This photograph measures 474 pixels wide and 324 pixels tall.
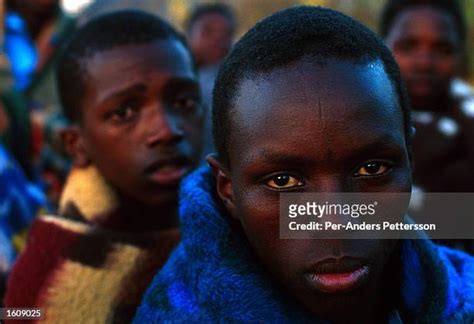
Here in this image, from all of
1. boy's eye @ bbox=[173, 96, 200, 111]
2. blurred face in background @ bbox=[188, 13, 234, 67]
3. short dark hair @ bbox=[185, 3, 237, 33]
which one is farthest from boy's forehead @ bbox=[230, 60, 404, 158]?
short dark hair @ bbox=[185, 3, 237, 33]

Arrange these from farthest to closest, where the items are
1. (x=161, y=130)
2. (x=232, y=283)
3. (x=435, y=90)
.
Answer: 1. (x=435, y=90)
2. (x=161, y=130)
3. (x=232, y=283)

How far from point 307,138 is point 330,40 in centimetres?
19

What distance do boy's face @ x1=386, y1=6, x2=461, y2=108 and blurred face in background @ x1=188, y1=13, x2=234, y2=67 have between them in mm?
2247

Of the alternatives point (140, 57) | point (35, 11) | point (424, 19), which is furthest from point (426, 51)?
point (35, 11)

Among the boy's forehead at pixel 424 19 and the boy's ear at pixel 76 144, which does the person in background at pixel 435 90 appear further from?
the boy's ear at pixel 76 144

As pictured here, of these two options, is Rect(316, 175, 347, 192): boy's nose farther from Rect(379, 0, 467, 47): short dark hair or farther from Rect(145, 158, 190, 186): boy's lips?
Rect(379, 0, 467, 47): short dark hair

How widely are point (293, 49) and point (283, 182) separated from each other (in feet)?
0.75

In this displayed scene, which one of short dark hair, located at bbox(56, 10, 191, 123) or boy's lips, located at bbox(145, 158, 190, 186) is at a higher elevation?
short dark hair, located at bbox(56, 10, 191, 123)

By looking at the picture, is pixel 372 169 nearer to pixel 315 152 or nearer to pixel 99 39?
pixel 315 152

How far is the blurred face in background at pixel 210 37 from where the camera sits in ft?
15.5

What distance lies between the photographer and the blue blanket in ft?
3.88

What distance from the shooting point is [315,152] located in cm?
106

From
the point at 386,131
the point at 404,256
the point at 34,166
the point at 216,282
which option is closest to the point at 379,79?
the point at 386,131

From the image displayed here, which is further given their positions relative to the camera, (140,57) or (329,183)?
(140,57)
